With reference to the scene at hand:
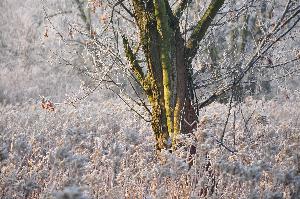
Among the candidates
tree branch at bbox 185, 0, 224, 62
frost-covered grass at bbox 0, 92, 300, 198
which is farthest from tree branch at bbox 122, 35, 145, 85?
frost-covered grass at bbox 0, 92, 300, 198

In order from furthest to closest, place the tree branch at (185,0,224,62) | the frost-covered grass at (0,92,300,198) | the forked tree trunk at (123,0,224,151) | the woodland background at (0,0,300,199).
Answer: the tree branch at (185,0,224,62), the forked tree trunk at (123,0,224,151), the woodland background at (0,0,300,199), the frost-covered grass at (0,92,300,198)

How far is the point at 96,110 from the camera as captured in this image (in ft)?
40.5

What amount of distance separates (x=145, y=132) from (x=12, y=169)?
4.97 metres

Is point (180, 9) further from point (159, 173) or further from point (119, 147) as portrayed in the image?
point (119, 147)

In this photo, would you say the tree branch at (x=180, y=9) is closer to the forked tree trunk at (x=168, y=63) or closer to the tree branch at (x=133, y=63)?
the forked tree trunk at (x=168, y=63)

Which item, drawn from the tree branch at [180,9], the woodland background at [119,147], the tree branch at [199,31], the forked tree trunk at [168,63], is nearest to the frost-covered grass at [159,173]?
the woodland background at [119,147]

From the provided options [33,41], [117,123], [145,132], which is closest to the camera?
[145,132]

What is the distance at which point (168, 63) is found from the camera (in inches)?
174

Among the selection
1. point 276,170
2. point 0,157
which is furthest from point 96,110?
point 276,170

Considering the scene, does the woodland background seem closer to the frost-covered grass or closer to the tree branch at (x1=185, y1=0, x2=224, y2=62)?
the frost-covered grass

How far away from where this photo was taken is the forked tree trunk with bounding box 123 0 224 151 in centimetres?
443

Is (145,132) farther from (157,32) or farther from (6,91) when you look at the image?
(6,91)

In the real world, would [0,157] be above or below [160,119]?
below

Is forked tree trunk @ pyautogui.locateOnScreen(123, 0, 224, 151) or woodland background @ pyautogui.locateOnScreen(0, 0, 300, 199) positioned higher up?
forked tree trunk @ pyautogui.locateOnScreen(123, 0, 224, 151)
